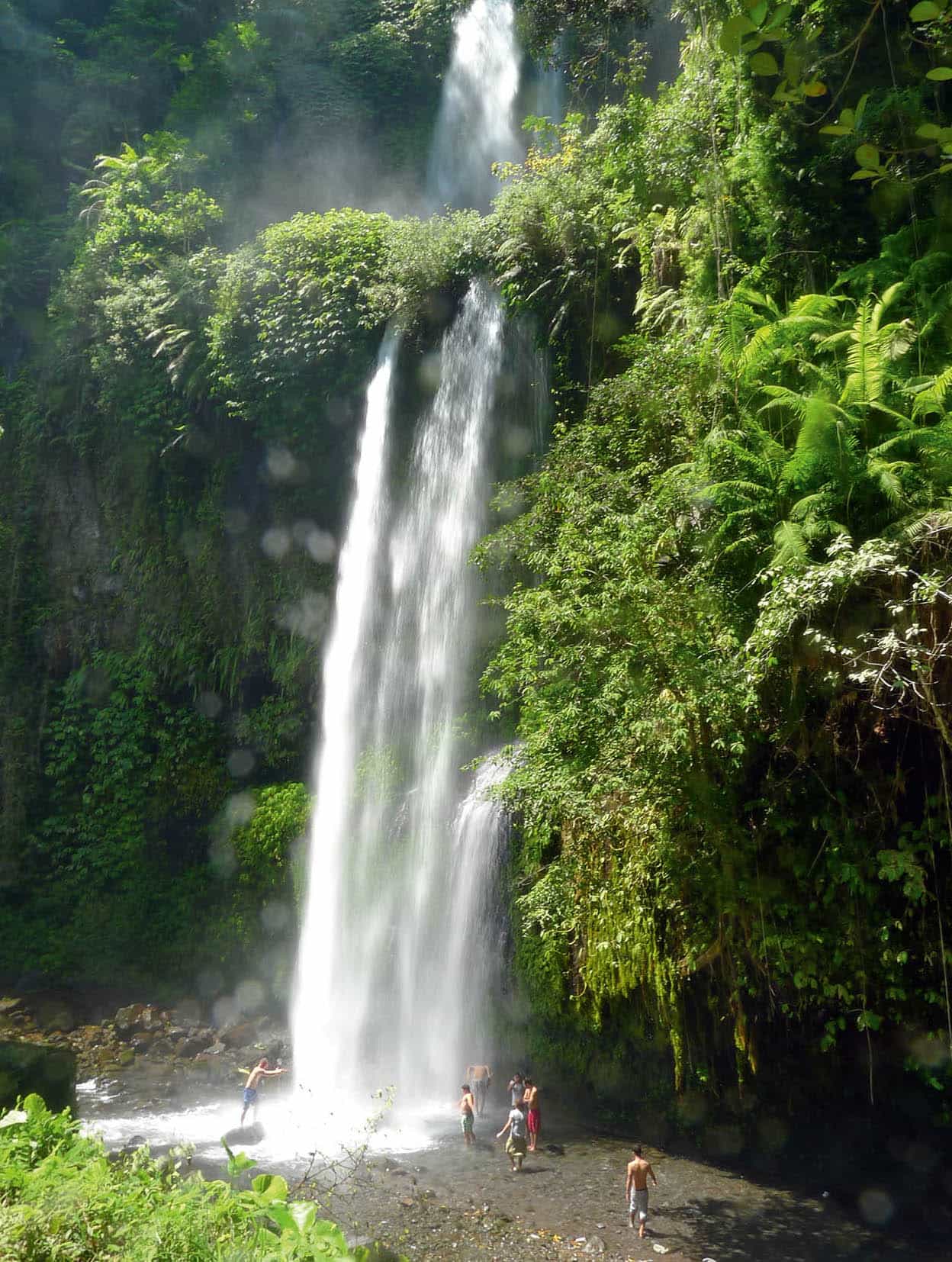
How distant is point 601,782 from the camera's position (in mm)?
7852

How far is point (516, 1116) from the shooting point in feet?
31.2

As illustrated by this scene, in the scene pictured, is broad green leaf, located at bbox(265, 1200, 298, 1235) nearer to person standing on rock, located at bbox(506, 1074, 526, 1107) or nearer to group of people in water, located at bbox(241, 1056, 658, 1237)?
group of people in water, located at bbox(241, 1056, 658, 1237)

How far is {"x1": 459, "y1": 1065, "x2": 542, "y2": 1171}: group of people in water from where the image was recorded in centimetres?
945

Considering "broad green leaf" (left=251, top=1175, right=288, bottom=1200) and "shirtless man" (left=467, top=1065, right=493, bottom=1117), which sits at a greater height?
"broad green leaf" (left=251, top=1175, right=288, bottom=1200)

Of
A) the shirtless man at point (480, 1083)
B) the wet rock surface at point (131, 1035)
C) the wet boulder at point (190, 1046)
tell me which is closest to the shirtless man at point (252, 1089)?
the wet rock surface at point (131, 1035)

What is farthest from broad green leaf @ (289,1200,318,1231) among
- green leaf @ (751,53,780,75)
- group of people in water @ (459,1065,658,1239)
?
group of people in water @ (459,1065,658,1239)

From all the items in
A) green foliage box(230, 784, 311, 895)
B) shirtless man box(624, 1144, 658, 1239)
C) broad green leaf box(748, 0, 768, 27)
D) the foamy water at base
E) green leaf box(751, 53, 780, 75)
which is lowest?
the foamy water at base

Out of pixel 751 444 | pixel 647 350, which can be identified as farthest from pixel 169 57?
pixel 751 444

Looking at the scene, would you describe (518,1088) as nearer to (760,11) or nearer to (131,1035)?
(131,1035)

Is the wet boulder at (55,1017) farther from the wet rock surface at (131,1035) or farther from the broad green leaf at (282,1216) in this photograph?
the broad green leaf at (282,1216)

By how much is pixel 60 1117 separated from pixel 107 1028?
42.7 feet

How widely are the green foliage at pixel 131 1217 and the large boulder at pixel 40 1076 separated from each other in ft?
9.51

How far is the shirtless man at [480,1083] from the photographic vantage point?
11.2 meters

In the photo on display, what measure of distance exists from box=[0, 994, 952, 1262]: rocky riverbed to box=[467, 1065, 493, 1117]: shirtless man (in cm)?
23
